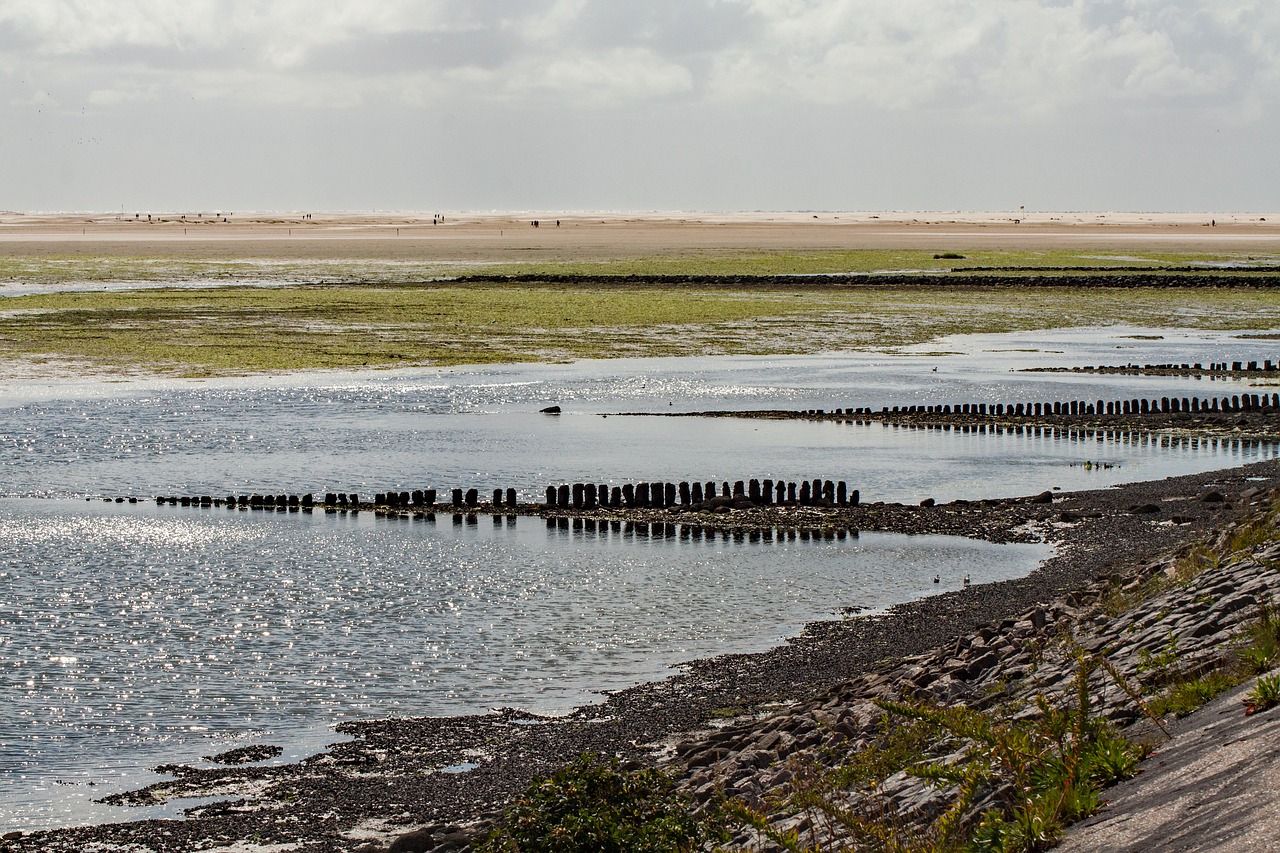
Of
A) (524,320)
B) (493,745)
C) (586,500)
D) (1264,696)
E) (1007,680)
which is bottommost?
(493,745)

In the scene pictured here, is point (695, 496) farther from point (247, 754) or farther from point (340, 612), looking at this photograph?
point (247, 754)

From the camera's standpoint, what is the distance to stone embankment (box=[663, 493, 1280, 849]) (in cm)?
1107

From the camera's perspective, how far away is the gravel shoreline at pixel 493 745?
42.0ft

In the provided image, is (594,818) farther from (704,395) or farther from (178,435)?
(704,395)

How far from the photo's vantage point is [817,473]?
1308 inches

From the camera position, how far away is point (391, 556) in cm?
2508

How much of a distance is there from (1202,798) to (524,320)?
67842mm

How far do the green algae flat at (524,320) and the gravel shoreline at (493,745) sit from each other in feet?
121

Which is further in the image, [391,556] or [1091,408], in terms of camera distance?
[1091,408]

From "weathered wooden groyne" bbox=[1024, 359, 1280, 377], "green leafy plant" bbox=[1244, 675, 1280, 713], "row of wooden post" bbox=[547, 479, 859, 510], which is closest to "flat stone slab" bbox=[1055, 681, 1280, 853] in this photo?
"green leafy plant" bbox=[1244, 675, 1280, 713]

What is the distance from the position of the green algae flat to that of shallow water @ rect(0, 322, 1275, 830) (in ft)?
34.7

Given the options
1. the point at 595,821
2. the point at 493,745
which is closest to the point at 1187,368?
the point at 493,745

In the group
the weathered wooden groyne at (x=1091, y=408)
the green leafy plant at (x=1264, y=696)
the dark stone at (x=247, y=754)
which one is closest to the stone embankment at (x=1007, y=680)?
the green leafy plant at (x=1264, y=696)

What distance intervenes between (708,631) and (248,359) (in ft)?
129
